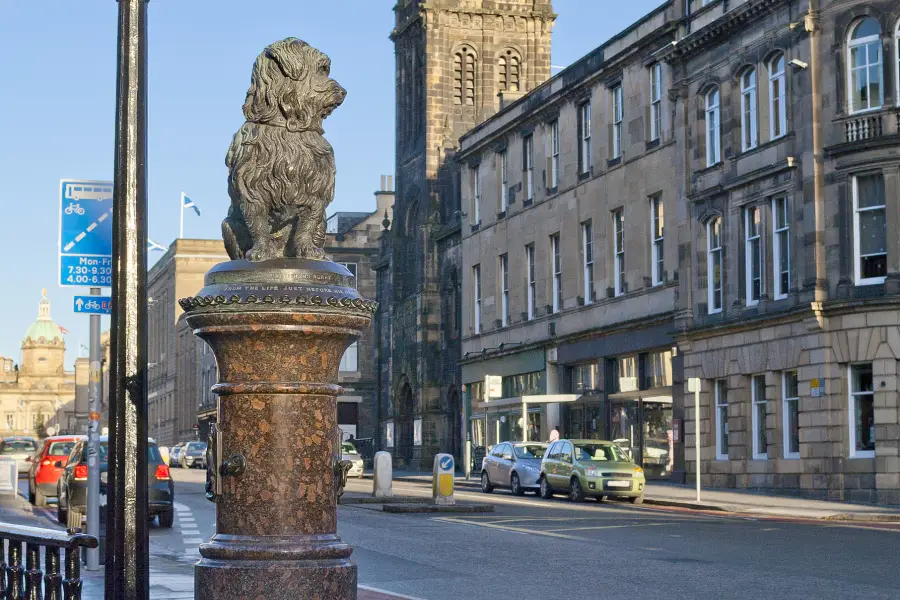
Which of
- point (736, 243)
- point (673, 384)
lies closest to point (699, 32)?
point (736, 243)

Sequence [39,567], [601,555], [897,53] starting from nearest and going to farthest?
[39,567] → [601,555] → [897,53]

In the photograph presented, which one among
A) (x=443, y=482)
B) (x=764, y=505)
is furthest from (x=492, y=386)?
(x=764, y=505)

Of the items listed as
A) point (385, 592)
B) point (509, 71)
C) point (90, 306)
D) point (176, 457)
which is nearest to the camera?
point (385, 592)

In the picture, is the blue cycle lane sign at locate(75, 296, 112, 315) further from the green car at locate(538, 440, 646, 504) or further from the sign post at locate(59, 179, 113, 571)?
the green car at locate(538, 440, 646, 504)

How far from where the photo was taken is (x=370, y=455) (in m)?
78.4

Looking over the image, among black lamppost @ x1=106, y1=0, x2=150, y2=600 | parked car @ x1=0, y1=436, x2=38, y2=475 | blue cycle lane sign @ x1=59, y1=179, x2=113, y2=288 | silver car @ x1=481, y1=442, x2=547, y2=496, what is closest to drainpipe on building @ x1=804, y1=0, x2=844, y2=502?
silver car @ x1=481, y1=442, x2=547, y2=496

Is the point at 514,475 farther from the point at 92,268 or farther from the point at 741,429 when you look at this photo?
the point at 92,268

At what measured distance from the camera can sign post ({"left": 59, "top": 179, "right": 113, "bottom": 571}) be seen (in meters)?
14.9

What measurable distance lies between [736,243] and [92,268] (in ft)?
83.8

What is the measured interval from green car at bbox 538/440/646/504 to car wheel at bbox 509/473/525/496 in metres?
1.77

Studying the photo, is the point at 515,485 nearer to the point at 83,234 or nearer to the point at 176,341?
the point at 83,234

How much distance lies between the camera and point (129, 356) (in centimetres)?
702

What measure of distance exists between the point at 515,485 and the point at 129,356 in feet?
102

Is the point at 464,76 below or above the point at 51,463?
above
